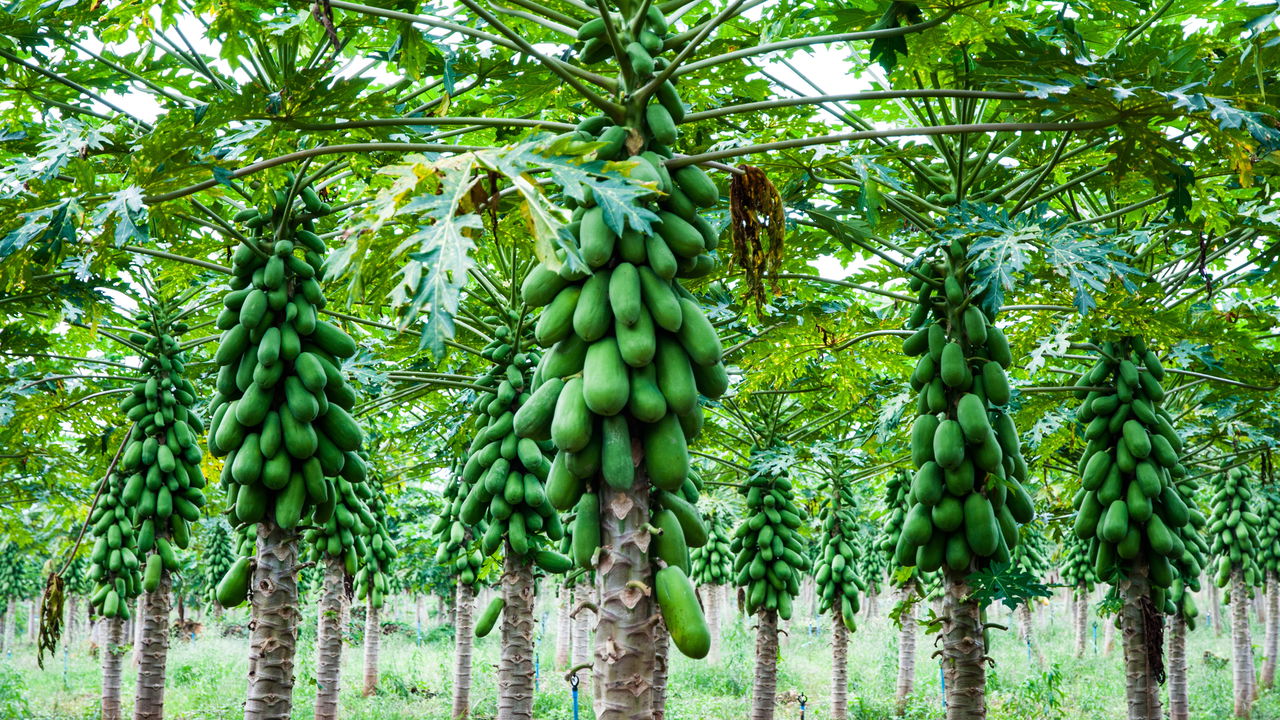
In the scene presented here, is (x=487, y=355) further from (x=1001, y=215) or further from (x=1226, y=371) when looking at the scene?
(x=1226, y=371)

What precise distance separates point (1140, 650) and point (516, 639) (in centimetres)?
366

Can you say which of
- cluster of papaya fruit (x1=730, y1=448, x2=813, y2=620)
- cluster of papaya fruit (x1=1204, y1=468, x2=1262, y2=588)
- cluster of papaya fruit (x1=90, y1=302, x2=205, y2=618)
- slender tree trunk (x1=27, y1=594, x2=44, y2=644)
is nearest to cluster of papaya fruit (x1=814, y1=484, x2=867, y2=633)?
cluster of papaya fruit (x1=730, y1=448, x2=813, y2=620)

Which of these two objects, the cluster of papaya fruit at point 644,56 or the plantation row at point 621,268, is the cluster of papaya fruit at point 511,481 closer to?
the plantation row at point 621,268

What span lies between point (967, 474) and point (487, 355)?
3.15 m

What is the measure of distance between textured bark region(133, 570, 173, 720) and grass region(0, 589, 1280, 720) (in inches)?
124

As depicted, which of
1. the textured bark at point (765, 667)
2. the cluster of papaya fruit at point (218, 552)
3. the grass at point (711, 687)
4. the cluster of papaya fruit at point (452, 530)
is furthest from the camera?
the cluster of papaya fruit at point (218, 552)

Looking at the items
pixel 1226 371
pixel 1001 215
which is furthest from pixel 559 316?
pixel 1226 371

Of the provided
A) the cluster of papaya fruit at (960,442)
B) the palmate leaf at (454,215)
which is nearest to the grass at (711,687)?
the cluster of papaya fruit at (960,442)

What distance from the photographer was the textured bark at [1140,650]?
5609 mm

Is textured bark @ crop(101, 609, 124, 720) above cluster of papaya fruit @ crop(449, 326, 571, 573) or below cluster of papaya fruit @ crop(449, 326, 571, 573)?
below

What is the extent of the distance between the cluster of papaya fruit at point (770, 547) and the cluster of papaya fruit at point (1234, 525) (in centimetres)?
Result: 684

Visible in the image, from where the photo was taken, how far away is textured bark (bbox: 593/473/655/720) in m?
2.71

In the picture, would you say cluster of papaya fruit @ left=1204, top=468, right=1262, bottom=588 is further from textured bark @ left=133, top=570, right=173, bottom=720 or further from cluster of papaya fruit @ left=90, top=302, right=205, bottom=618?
textured bark @ left=133, top=570, right=173, bottom=720

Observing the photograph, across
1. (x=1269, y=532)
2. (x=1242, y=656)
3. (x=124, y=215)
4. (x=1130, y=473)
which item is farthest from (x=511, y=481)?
(x=1269, y=532)
